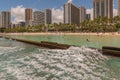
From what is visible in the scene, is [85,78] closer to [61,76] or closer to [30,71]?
[61,76]

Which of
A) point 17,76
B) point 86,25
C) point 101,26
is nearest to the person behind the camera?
point 17,76

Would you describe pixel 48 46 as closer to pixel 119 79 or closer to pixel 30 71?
pixel 30 71

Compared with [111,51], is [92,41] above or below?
above

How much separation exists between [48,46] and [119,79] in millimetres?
36629

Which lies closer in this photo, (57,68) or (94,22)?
(57,68)

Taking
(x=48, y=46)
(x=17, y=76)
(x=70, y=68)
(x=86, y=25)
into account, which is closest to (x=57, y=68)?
(x=70, y=68)

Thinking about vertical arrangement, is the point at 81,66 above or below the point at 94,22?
below

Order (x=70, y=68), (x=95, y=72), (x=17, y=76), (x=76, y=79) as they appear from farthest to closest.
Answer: (x=70, y=68), (x=95, y=72), (x=17, y=76), (x=76, y=79)

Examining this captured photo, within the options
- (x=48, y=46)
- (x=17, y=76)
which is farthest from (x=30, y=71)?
(x=48, y=46)

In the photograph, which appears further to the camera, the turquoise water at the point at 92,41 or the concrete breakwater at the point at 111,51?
the turquoise water at the point at 92,41

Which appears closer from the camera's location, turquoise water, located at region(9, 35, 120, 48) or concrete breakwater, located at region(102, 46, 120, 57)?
concrete breakwater, located at region(102, 46, 120, 57)

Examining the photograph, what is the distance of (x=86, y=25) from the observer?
198875 mm

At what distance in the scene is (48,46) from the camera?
175 feet

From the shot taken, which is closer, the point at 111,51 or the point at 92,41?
the point at 111,51
